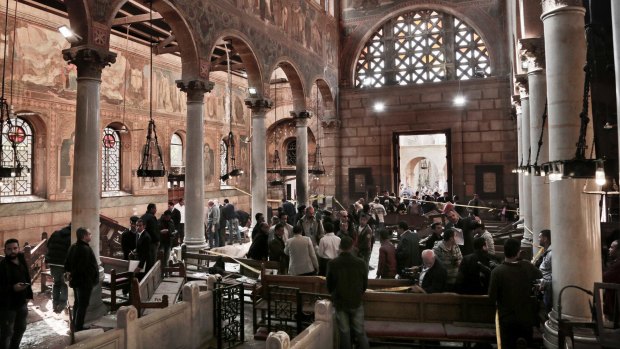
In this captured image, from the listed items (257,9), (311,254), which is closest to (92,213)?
(311,254)

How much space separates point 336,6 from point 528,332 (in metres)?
18.3

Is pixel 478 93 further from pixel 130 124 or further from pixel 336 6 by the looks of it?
pixel 130 124

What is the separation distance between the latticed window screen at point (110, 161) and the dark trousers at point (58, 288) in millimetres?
7619

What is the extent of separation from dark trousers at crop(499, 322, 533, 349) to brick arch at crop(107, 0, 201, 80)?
8988mm

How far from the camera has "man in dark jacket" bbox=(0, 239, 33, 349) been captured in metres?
5.33

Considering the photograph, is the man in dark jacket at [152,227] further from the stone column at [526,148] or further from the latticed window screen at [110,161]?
the stone column at [526,148]

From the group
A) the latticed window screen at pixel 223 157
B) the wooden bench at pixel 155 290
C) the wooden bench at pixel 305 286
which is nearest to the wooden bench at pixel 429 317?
the wooden bench at pixel 305 286

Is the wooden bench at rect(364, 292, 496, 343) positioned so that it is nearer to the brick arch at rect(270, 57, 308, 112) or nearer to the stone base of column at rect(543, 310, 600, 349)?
the stone base of column at rect(543, 310, 600, 349)

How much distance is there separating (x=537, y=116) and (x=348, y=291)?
6.09m

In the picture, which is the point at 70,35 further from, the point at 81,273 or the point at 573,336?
the point at 573,336

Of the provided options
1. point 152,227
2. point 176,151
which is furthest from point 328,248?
point 176,151

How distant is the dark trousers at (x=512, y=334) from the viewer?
4.59 m

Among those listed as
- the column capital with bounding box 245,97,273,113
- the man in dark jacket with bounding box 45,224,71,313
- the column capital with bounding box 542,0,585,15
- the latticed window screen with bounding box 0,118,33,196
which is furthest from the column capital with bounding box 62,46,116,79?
the column capital with bounding box 542,0,585,15

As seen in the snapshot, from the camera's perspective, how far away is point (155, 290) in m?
7.54
